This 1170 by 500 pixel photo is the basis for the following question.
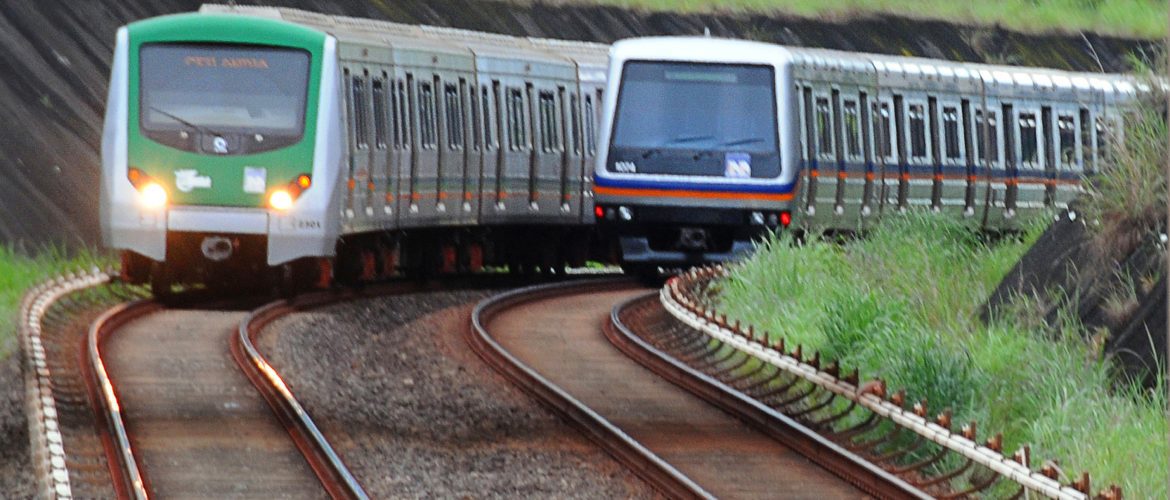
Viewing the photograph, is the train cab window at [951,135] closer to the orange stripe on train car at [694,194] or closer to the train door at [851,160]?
the train door at [851,160]

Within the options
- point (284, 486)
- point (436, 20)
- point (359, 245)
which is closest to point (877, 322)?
point (284, 486)

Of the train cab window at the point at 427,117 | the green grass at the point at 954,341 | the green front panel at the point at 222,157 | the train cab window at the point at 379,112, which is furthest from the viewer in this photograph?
the train cab window at the point at 427,117

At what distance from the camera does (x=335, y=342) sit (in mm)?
17469

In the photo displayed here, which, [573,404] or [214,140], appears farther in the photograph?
[214,140]

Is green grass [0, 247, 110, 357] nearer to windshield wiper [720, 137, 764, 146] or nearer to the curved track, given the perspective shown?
the curved track

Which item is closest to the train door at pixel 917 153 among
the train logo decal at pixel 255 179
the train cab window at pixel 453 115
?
the train cab window at pixel 453 115

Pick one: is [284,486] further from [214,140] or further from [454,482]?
[214,140]

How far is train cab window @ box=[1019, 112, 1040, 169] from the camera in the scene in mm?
28953

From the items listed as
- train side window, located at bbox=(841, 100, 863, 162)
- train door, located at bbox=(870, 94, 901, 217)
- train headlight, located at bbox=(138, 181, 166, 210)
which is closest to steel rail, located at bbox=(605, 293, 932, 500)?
train headlight, located at bbox=(138, 181, 166, 210)

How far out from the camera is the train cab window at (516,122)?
87.1ft

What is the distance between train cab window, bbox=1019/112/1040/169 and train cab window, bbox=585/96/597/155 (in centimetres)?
558

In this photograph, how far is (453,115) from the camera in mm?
24891

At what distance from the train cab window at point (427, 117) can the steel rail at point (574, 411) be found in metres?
2.71

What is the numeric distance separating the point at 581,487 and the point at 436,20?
31.0 meters
